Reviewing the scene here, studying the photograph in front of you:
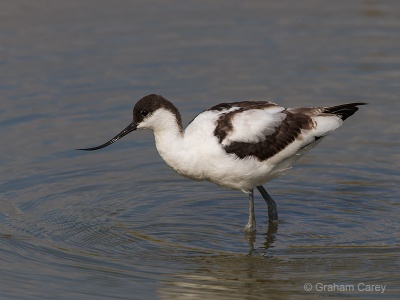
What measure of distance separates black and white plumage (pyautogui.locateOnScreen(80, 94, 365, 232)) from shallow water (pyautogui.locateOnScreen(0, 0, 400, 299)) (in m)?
0.56

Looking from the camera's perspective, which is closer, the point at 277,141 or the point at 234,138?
the point at 234,138

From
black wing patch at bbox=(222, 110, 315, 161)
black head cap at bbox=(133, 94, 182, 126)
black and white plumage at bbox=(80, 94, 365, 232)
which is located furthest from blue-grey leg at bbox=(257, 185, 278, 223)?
black head cap at bbox=(133, 94, 182, 126)

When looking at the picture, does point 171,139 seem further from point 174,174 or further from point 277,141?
point 174,174

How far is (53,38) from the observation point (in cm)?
1352

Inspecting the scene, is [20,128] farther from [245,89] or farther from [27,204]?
[245,89]

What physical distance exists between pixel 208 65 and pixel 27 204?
4.06 m

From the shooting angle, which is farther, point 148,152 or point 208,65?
point 208,65

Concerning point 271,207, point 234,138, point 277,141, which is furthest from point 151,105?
point 271,207

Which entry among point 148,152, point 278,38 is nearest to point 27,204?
point 148,152

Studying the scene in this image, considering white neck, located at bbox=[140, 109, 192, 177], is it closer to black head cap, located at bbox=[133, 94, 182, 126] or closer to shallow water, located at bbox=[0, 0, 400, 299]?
black head cap, located at bbox=[133, 94, 182, 126]

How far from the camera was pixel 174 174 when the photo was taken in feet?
34.6

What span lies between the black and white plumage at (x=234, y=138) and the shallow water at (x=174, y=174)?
1.84 feet

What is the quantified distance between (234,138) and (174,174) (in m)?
1.84

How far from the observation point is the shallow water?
820 centimetres
